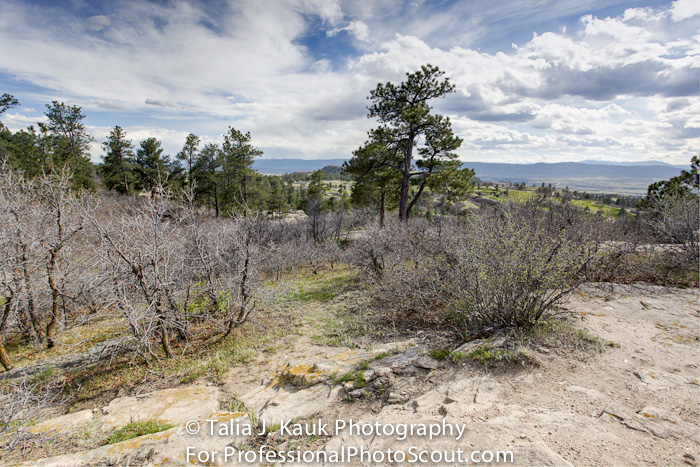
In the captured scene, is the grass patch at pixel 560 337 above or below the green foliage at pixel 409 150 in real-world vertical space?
below

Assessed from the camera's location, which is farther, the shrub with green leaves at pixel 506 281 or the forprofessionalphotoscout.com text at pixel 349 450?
the shrub with green leaves at pixel 506 281

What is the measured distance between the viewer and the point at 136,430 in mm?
3924

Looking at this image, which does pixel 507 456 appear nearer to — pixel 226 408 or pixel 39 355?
pixel 226 408

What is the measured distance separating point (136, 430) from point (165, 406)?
0.65 metres

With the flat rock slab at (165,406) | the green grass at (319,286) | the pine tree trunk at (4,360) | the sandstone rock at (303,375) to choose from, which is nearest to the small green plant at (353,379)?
the sandstone rock at (303,375)

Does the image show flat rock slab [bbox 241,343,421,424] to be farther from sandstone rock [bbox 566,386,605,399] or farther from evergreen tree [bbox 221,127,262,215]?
evergreen tree [bbox 221,127,262,215]

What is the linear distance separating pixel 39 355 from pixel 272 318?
579 cm

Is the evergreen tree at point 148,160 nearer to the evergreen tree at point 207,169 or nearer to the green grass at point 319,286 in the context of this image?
the evergreen tree at point 207,169

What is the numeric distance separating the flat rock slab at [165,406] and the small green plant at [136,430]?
0.14 metres

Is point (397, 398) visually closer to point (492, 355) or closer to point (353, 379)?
point (353, 379)

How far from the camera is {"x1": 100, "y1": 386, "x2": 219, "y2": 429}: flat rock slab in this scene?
4.25 m

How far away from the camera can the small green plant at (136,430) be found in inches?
149

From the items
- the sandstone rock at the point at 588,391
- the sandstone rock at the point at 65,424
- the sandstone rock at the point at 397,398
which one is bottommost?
the sandstone rock at the point at 65,424

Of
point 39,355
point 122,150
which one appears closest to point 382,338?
point 39,355
